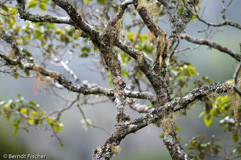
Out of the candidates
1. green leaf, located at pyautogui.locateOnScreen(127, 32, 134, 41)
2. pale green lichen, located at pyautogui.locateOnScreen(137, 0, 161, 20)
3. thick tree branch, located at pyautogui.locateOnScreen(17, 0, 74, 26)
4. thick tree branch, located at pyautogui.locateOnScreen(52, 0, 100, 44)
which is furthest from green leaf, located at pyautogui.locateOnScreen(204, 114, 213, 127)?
thick tree branch, located at pyautogui.locateOnScreen(17, 0, 74, 26)

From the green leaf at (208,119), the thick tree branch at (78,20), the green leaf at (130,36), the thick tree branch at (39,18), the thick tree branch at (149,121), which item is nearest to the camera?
the thick tree branch at (149,121)

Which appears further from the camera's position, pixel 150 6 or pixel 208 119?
pixel 208 119

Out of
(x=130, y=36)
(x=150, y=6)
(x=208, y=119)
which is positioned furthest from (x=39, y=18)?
(x=208, y=119)

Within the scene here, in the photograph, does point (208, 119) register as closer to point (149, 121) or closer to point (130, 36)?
point (130, 36)

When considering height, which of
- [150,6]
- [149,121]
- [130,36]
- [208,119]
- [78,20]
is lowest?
[149,121]

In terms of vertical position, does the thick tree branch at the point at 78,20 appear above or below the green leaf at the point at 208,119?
below

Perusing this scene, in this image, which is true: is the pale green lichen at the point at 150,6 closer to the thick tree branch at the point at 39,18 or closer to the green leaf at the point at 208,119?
the thick tree branch at the point at 39,18

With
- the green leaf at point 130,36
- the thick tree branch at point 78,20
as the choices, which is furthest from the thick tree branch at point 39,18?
the green leaf at point 130,36

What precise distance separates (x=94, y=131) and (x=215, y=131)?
345 cm

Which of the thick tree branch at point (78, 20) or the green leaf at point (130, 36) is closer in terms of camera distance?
the thick tree branch at point (78, 20)

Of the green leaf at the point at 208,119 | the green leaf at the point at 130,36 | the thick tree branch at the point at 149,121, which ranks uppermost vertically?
the green leaf at the point at 130,36

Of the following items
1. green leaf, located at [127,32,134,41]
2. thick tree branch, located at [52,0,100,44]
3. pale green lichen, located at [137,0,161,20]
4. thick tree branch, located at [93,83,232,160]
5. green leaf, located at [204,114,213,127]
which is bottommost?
thick tree branch, located at [93,83,232,160]

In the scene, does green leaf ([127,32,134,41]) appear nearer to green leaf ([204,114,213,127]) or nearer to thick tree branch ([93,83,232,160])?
green leaf ([204,114,213,127])

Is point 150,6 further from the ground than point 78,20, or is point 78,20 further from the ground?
point 150,6
